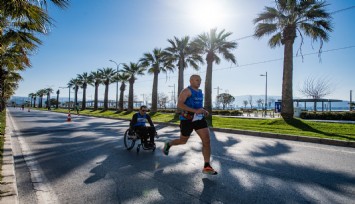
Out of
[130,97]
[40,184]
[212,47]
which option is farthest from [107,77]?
[40,184]

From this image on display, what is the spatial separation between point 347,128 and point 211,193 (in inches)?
514

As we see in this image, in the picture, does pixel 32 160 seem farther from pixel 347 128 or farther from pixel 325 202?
pixel 347 128

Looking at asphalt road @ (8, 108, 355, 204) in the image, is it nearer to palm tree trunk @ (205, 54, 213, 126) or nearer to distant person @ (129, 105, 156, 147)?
distant person @ (129, 105, 156, 147)

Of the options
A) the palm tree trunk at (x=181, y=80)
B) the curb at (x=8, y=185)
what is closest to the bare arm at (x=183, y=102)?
the curb at (x=8, y=185)

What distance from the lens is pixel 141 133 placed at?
7.77 m

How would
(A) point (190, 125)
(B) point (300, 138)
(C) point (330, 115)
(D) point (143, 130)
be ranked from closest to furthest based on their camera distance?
(A) point (190, 125), (D) point (143, 130), (B) point (300, 138), (C) point (330, 115)

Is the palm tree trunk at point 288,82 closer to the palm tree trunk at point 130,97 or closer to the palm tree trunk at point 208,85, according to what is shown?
the palm tree trunk at point 208,85

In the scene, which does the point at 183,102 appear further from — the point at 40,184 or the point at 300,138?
the point at 300,138

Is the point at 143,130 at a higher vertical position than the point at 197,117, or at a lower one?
lower

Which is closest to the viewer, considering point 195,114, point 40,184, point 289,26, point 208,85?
point 40,184

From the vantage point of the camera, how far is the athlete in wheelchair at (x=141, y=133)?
7.74 metres

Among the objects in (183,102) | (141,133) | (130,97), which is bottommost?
(141,133)

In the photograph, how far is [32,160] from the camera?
22.2ft

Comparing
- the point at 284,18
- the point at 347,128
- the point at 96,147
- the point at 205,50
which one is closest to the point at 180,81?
the point at 205,50
